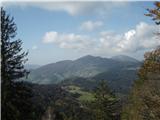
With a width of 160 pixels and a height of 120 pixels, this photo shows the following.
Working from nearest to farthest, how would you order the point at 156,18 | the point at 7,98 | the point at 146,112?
the point at 156,18
the point at 146,112
the point at 7,98

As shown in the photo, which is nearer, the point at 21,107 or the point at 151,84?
the point at 151,84

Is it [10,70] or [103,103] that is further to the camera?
[103,103]

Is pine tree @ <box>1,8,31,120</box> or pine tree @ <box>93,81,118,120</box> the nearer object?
pine tree @ <box>1,8,31,120</box>

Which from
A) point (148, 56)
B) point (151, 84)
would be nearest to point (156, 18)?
point (148, 56)

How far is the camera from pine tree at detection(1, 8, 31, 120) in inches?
869

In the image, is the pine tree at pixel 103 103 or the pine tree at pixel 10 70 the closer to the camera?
the pine tree at pixel 10 70

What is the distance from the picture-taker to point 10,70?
22969mm

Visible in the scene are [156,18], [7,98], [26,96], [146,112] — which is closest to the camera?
[156,18]

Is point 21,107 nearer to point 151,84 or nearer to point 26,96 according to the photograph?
point 26,96

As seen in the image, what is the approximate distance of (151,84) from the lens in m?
16.6

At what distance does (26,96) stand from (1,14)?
6.44 m

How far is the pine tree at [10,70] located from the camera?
72.4 ft

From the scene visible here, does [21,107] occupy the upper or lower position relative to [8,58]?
lower

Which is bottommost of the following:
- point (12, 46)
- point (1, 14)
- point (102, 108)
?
point (102, 108)
